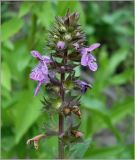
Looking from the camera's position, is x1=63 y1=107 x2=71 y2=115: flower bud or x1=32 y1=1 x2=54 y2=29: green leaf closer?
x1=63 y1=107 x2=71 y2=115: flower bud

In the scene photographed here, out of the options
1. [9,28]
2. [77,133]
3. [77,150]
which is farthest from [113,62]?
[77,133]

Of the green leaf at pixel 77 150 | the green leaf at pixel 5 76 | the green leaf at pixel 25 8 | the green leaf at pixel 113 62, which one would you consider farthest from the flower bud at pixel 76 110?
the green leaf at pixel 113 62

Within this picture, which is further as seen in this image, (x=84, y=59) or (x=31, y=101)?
(x=31, y=101)

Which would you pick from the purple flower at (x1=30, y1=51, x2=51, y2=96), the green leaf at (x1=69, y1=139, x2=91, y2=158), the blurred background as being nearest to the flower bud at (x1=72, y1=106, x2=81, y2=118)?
the purple flower at (x1=30, y1=51, x2=51, y2=96)

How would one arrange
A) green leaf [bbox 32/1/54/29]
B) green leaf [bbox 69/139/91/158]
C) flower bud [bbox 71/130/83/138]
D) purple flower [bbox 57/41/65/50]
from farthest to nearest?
green leaf [bbox 32/1/54/29], green leaf [bbox 69/139/91/158], flower bud [bbox 71/130/83/138], purple flower [bbox 57/41/65/50]

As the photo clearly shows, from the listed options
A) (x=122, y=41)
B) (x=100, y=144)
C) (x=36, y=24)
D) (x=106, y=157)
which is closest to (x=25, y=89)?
(x=36, y=24)

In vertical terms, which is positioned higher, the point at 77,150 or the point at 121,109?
the point at 77,150

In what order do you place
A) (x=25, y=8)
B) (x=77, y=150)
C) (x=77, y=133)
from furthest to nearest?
(x=25, y=8) → (x=77, y=150) → (x=77, y=133)

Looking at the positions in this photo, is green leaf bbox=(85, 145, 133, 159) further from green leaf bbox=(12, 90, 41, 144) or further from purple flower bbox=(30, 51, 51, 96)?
purple flower bbox=(30, 51, 51, 96)

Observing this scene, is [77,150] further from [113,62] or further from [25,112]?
[113,62]
